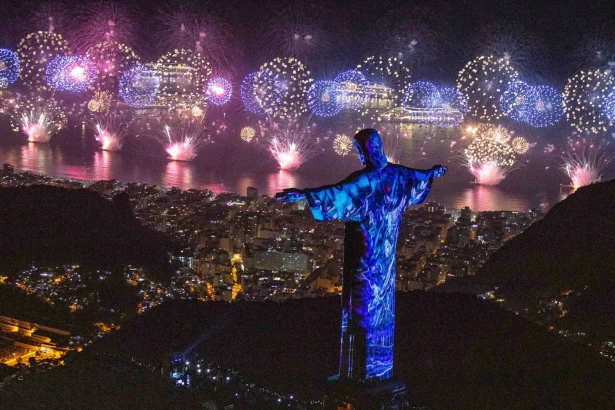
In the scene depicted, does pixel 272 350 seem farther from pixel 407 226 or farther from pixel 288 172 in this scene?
pixel 288 172

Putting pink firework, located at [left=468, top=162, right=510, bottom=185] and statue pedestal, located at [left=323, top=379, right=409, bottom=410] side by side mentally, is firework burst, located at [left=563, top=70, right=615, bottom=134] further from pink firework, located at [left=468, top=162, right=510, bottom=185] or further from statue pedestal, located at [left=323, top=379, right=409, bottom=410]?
statue pedestal, located at [left=323, top=379, right=409, bottom=410]

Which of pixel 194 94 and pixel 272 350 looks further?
pixel 194 94

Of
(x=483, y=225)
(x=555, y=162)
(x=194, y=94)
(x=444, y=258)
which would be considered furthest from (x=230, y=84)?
(x=444, y=258)

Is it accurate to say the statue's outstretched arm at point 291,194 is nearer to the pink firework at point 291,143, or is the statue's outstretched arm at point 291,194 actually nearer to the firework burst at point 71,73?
the pink firework at point 291,143

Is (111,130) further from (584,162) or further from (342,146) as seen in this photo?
(584,162)

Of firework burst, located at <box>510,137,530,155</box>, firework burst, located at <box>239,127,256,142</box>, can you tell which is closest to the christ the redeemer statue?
firework burst, located at <box>510,137,530,155</box>

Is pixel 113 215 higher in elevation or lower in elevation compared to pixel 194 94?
lower
